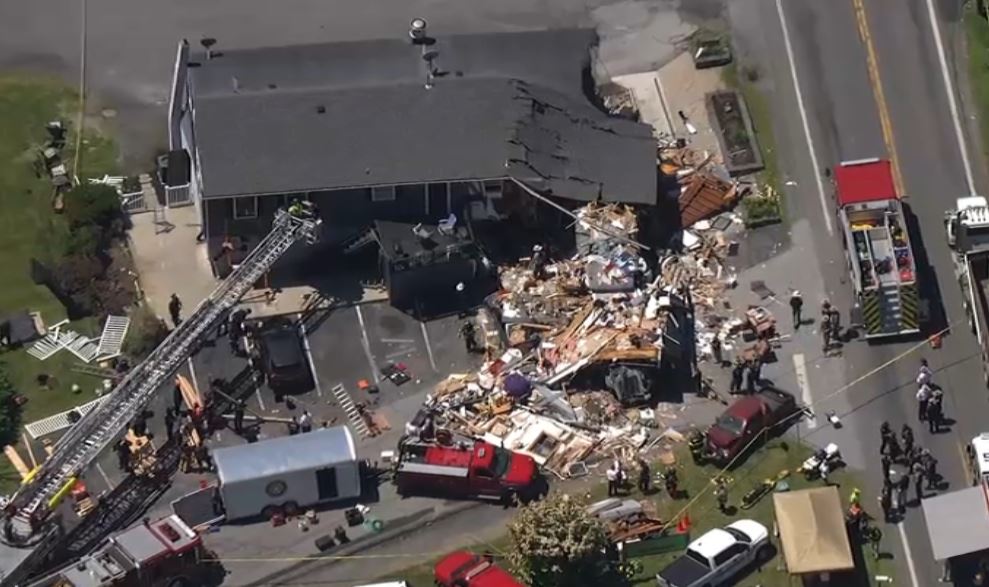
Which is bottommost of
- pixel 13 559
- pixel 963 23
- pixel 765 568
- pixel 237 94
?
pixel 765 568

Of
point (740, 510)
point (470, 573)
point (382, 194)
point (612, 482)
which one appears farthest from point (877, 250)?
point (470, 573)

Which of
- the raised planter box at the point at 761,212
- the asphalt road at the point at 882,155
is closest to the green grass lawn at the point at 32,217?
the raised planter box at the point at 761,212

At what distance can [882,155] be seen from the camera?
74.4 metres

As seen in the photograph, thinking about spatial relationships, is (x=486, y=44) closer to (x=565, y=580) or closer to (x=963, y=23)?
(x=963, y=23)

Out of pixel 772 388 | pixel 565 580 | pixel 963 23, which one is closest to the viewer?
pixel 565 580

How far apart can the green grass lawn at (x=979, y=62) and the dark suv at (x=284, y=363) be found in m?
23.9

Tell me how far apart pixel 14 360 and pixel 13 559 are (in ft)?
30.2

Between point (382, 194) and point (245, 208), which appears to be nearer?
point (245, 208)

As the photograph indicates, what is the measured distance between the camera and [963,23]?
78.2 metres

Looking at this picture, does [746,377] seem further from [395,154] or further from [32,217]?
[32,217]

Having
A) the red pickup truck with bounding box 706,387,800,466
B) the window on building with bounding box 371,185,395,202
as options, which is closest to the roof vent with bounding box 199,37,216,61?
the window on building with bounding box 371,185,395,202

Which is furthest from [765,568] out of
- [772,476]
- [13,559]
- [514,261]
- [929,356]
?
[13,559]

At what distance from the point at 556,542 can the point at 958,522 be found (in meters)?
11.2

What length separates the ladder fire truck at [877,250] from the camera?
6800 centimetres
